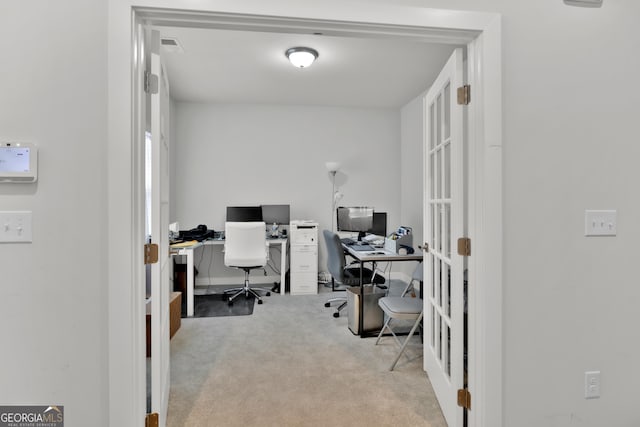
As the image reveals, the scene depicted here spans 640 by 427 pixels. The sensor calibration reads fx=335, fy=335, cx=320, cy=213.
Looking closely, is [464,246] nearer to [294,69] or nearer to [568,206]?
[568,206]

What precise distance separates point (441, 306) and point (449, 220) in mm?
514

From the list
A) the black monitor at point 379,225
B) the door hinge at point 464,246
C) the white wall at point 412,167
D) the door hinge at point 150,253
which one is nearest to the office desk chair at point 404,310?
the door hinge at point 464,246

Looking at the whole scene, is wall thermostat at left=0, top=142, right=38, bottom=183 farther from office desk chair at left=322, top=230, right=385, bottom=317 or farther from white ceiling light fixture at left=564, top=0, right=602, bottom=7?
office desk chair at left=322, top=230, right=385, bottom=317

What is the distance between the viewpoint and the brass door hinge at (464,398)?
5.14 ft

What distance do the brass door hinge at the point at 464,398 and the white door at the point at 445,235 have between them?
0.03 metres

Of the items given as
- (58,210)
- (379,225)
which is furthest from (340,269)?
(58,210)

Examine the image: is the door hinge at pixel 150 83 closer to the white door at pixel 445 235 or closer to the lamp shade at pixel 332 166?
the white door at pixel 445 235

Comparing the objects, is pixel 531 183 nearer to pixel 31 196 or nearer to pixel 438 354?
pixel 438 354

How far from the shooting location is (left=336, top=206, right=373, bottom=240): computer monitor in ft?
13.8

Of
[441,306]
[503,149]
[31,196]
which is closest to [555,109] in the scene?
[503,149]

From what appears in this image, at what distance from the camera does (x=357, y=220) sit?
427cm

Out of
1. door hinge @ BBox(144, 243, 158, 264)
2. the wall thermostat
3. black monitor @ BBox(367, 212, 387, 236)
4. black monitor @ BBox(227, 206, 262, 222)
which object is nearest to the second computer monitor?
black monitor @ BBox(367, 212, 387, 236)

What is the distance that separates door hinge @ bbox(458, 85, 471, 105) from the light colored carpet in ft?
5.51

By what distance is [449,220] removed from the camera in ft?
6.02
